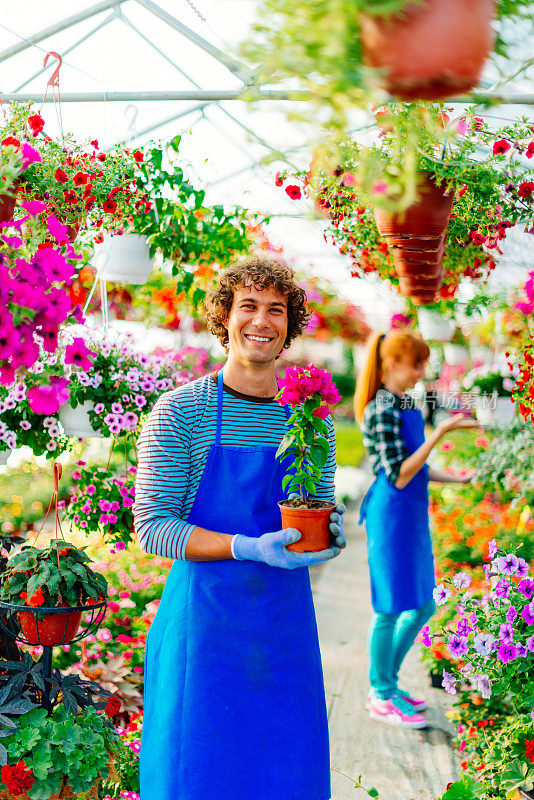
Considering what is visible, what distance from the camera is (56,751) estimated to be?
192 centimetres

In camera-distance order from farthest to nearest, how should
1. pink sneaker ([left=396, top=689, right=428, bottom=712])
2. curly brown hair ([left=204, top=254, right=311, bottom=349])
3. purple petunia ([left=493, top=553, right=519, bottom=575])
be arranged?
pink sneaker ([left=396, top=689, right=428, bottom=712]) < purple petunia ([left=493, top=553, right=519, bottom=575]) < curly brown hair ([left=204, top=254, right=311, bottom=349])

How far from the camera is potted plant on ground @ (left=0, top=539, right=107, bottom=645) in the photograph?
1.98 m

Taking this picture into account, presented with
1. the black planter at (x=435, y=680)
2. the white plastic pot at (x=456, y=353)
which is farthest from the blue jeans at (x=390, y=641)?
the white plastic pot at (x=456, y=353)

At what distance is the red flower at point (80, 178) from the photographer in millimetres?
2143

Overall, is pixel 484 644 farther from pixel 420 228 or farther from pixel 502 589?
pixel 420 228

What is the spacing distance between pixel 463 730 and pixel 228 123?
3.62 m

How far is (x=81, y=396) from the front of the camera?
99.1 inches

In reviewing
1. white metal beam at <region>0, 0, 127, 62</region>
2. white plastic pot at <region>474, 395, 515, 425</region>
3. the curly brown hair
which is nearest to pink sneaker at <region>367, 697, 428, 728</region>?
white plastic pot at <region>474, 395, 515, 425</region>

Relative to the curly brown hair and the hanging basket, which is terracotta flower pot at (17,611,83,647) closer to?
the curly brown hair

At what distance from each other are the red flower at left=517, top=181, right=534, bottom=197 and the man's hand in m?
1.46

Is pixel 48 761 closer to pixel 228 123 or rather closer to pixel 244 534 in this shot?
pixel 244 534

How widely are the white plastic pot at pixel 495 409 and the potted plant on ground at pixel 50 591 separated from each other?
2250 mm

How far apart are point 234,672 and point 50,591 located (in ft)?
1.93

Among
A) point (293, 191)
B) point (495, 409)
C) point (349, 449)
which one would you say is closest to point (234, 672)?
point (293, 191)
